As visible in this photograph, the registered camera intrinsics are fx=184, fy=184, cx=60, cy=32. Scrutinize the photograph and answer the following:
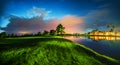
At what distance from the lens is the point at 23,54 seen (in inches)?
1064

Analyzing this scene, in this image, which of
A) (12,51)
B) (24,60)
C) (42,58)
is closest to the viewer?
(24,60)

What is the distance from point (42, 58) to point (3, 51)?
6585 millimetres

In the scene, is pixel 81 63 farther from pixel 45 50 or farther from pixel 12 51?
pixel 12 51

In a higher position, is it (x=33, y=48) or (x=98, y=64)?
(x=33, y=48)

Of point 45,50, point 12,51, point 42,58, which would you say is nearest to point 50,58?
point 42,58

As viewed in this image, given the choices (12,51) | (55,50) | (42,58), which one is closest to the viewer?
(42,58)

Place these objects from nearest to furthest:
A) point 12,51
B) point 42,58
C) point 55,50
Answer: point 42,58
point 12,51
point 55,50

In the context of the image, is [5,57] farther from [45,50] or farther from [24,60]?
[45,50]

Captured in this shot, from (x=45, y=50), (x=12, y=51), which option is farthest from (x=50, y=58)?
(x=12, y=51)

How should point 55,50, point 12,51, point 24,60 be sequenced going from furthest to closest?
1. point 55,50
2. point 12,51
3. point 24,60

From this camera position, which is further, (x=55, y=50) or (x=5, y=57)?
(x=55, y=50)

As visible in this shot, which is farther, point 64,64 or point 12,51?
point 12,51

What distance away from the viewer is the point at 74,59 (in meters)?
28.0

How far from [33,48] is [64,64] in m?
6.93
